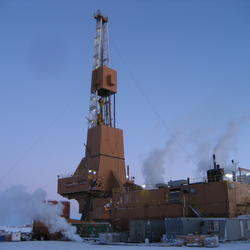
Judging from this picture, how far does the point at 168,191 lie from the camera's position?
1313 inches

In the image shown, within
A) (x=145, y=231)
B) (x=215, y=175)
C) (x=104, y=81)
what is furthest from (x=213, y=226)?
(x=104, y=81)

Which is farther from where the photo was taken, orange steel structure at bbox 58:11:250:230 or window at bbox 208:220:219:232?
orange steel structure at bbox 58:11:250:230

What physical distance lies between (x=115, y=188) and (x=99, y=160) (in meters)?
4.03

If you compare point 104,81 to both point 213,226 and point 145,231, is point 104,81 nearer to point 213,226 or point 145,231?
point 145,231

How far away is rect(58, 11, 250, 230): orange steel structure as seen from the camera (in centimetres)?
3070

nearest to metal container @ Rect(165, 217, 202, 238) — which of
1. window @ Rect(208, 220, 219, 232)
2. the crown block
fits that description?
window @ Rect(208, 220, 219, 232)

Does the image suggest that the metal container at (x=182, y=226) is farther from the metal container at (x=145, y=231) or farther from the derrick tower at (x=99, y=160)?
the derrick tower at (x=99, y=160)

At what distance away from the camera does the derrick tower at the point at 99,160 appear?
3966 cm

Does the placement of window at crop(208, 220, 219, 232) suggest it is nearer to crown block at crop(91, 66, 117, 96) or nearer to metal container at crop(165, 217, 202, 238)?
metal container at crop(165, 217, 202, 238)

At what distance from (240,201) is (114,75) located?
23.7 metres

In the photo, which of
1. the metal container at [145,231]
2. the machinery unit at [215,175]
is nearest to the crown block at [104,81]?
the machinery unit at [215,175]

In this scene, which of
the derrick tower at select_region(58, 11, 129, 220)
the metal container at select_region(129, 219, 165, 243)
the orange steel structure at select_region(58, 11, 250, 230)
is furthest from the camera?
the derrick tower at select_region(58, 11, 129, 220)

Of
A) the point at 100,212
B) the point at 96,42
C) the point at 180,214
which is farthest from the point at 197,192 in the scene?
the point at 96,42

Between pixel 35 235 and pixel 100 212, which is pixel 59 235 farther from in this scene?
pixel 100 212
